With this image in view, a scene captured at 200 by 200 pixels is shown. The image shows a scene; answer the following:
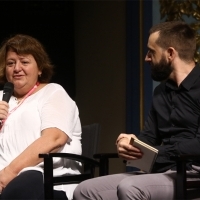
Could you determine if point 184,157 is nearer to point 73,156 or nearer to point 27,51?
point 73,156

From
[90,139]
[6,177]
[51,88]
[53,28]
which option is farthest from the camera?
[53,28]

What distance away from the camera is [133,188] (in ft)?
9.68

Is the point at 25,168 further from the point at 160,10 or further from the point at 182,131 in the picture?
the point at 160,10

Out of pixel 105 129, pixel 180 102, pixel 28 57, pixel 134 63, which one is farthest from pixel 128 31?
pixel 180 102

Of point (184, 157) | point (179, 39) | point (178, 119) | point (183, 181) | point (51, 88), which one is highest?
point (179, 39)

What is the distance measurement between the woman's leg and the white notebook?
48 cm

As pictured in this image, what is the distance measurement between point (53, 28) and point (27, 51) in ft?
7.16

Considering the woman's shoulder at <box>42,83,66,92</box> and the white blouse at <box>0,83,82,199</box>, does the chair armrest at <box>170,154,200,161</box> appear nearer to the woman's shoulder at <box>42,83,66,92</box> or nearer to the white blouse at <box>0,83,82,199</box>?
the white blouse at <box>0,83,82,199</box>

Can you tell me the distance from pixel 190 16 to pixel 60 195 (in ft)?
5.66

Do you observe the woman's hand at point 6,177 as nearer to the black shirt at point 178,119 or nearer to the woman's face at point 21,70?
the woman's face at point 21,70

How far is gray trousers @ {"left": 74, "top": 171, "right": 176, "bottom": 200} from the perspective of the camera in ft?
9.69

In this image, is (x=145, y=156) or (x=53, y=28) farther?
(x=53, y=28)

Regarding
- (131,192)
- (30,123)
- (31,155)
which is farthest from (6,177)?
(131,192)

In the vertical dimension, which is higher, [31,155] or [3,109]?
[3,109]
